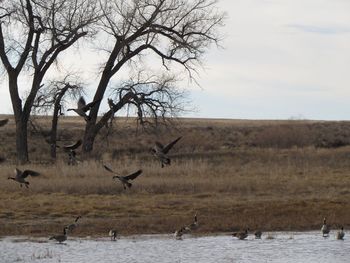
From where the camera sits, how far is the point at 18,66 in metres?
39.3

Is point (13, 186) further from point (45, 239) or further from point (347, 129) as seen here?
point (347, 129)

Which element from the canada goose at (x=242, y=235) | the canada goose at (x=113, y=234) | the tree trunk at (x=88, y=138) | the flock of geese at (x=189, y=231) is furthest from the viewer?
the tree trunk at (x=88, y=138)

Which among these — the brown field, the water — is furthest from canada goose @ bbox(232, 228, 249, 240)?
the brown field

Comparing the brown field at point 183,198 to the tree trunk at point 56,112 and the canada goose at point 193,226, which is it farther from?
the tree trunk at point 56,112

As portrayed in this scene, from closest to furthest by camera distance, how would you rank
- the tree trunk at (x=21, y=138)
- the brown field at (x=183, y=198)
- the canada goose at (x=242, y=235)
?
the canada goose at (x=242, y=235), the brown field at (x=183, y=198), the tree trunk at (x=21, y=138)

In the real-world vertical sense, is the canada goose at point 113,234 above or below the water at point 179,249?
above

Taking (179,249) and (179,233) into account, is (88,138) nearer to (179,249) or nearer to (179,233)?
(179,233)

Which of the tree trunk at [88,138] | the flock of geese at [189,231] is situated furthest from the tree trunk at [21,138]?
the flock of geese at [189,231]

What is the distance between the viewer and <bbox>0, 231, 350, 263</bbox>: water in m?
14.7

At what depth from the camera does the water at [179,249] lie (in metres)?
14.7

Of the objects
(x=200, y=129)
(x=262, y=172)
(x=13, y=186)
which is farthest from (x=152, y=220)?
(x=200, y=129)

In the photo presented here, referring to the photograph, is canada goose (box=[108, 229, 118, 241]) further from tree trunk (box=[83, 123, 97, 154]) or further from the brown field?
tree trunk (box=[83, 123, 97, 154])

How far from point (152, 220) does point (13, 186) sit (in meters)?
7.69

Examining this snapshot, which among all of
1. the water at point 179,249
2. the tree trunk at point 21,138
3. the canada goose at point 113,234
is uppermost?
the tree trunk at point 21,138
